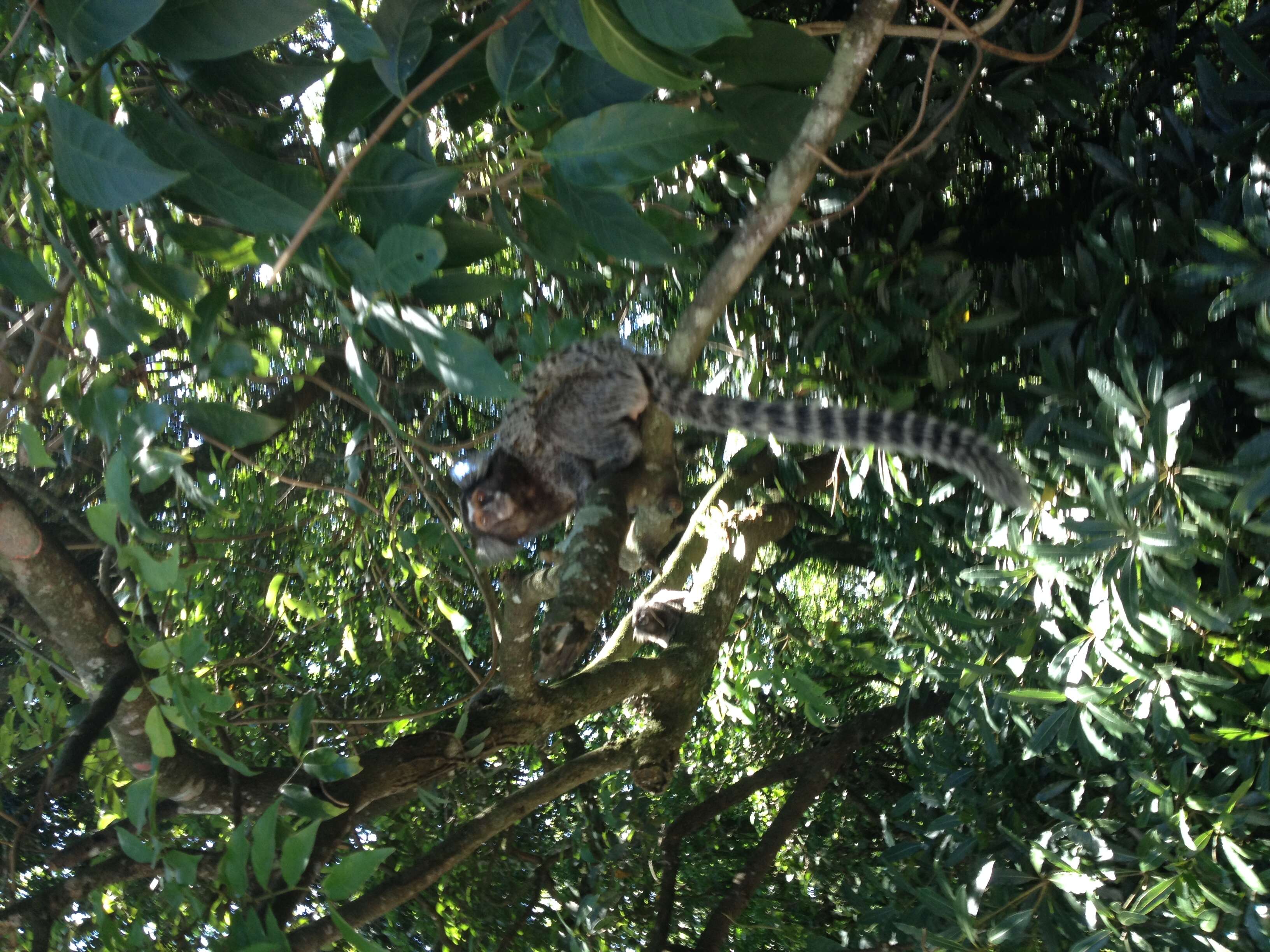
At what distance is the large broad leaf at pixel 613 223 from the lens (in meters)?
1.38

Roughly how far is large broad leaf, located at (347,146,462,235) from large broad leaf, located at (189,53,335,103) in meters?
0.20

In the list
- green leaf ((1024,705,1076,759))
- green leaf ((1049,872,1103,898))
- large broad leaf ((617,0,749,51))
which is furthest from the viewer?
green leaf ((1049,872,1103,898))

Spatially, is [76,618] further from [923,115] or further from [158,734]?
[923,115]

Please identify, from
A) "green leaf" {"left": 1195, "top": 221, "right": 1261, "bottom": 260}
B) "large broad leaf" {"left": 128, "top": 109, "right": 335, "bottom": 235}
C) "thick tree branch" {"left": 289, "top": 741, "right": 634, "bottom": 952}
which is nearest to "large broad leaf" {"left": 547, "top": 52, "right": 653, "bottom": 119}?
"large broad leaf" {"left": 128, "top": 109, "right": 335, "bottom": 235}

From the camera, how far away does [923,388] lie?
108 inches

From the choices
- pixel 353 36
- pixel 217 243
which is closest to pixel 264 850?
pixel 217 243

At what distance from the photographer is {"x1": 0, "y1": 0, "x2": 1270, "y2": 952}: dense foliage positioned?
4.17 ft

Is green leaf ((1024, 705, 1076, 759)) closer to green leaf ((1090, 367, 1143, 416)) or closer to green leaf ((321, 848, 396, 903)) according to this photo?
green leaf ((1090, 367, 1143, 416))

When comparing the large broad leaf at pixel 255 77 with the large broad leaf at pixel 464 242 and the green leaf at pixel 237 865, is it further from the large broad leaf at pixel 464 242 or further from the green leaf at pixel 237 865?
the green leaf at pixel 237 865

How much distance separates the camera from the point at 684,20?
43.4 inches

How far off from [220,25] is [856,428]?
5.23ft

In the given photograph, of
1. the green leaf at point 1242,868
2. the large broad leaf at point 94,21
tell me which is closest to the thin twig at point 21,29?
the large broad leaf at point 94,21

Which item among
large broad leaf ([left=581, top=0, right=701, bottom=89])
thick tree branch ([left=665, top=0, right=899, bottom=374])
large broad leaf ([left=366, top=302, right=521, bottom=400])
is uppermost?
thick tree branch ([left=665, top=0, right=899, bottom=374])

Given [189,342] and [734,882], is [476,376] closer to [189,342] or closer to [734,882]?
[189,342]
